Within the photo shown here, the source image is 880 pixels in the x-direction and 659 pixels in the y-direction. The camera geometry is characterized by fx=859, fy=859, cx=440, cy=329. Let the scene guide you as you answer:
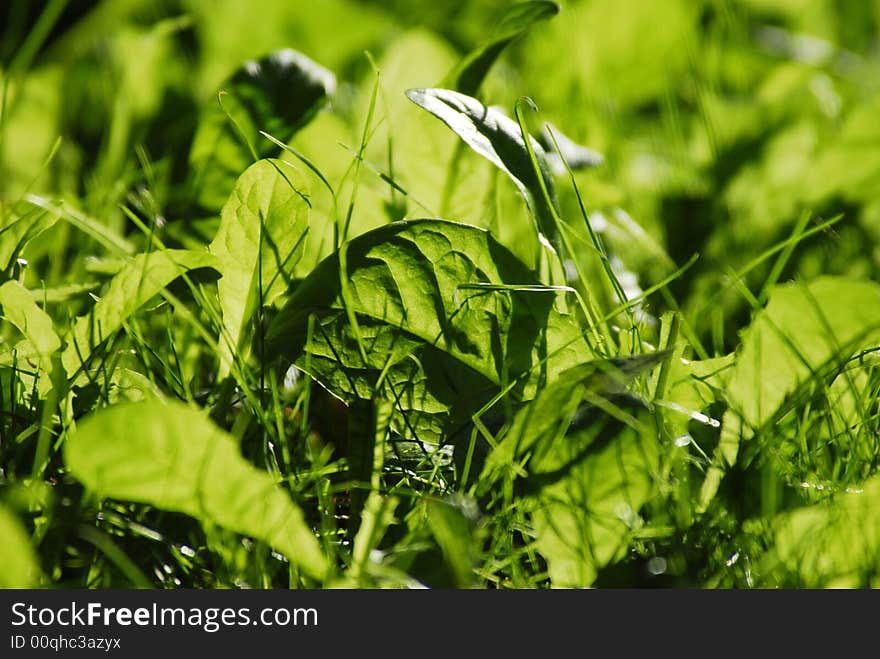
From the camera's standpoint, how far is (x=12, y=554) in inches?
18.7

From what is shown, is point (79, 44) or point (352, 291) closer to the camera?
point (352, 291)

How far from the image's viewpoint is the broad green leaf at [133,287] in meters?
0.62

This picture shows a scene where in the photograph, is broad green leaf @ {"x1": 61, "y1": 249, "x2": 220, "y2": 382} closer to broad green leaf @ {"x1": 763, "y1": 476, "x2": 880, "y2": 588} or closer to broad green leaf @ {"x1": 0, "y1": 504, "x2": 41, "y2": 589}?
broad green leaf @ {"x1": 0, "y1": 504, "x2": 41, "y2": 589}

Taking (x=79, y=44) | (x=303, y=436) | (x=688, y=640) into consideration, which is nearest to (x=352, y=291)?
(x=303, y=436)

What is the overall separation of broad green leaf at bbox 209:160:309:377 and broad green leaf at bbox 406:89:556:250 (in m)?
0.12

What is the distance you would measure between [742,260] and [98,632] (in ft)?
2.95

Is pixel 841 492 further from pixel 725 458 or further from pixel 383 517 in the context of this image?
pixel 383 517

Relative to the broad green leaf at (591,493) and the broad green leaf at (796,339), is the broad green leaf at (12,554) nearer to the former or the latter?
the broad green leaf at (591,493)

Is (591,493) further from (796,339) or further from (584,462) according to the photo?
(796,339)

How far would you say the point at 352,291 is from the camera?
65 cm

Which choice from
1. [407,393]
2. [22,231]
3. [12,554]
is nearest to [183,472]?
[12,554]

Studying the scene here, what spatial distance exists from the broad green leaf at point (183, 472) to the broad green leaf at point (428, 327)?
148mm

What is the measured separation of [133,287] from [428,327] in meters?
0.22

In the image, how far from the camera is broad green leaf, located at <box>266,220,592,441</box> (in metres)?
0.65
